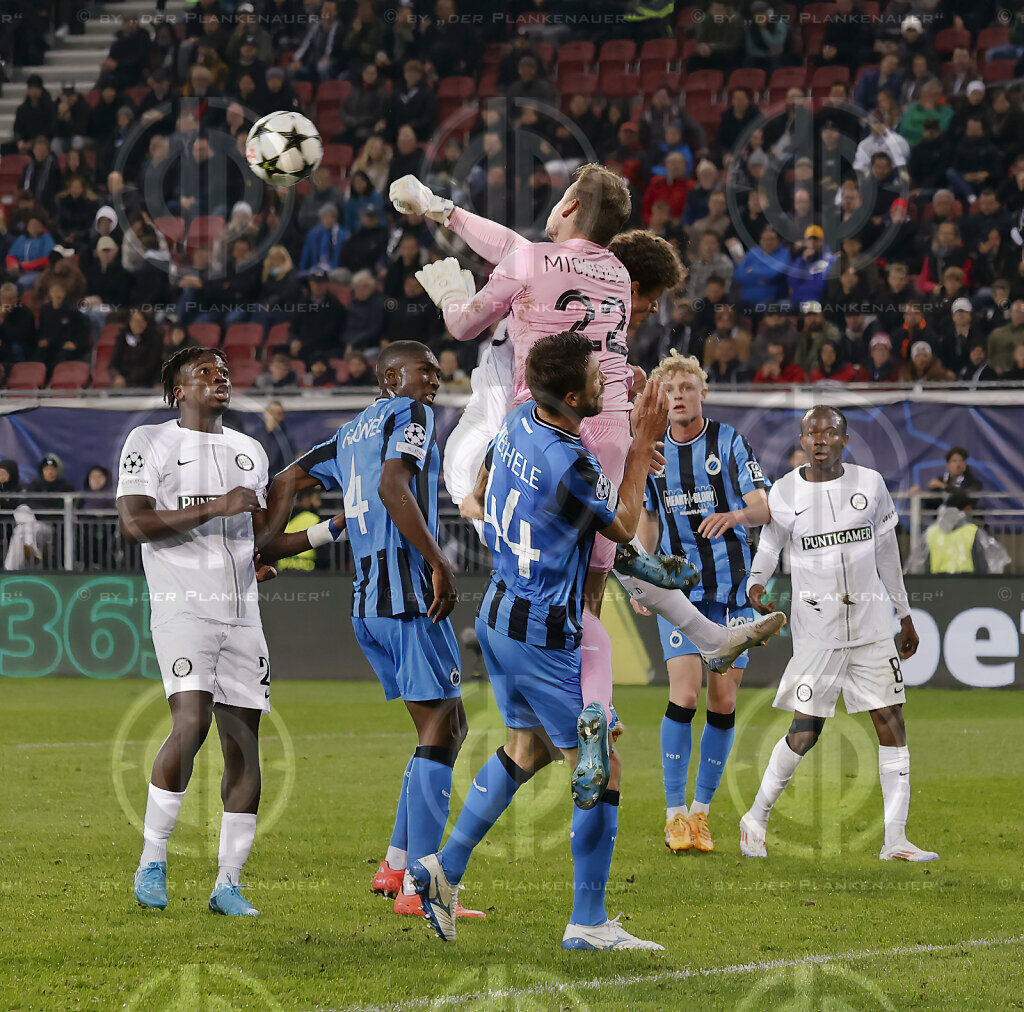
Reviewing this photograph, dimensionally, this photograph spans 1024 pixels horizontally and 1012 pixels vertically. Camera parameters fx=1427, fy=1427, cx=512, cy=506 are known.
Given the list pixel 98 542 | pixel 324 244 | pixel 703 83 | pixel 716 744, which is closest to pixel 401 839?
pixel 716 744

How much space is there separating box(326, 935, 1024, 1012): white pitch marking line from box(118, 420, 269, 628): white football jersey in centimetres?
174

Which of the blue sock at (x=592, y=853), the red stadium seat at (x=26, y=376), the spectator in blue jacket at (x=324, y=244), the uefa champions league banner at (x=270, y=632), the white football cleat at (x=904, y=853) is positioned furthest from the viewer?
the spectator in blue jacket at (x=324, y=244)

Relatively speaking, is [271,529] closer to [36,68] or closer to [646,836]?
[646,836]

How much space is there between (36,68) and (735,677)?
19757 mm

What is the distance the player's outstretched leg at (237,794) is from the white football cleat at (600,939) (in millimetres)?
1218

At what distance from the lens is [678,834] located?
6711 mm

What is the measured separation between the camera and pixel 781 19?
62.7 ft

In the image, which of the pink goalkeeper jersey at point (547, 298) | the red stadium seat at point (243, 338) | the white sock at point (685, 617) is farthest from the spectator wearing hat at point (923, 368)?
the pink goalkeeper jersey at point (547, 298)

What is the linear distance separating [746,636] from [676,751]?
5.55 feet

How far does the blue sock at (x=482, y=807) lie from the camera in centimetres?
466

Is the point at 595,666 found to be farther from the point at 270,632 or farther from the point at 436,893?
the point at 270,632

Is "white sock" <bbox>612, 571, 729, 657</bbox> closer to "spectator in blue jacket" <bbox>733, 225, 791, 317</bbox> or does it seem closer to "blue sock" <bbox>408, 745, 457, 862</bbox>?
"blue sock" <bbox>408, 745, 457, 862</bbox>

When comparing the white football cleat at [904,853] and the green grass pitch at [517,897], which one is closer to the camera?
the green grass pitch at [517,897]

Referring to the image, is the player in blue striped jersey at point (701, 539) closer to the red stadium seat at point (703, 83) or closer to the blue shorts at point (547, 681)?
the blue shorts at point (547, 681)
